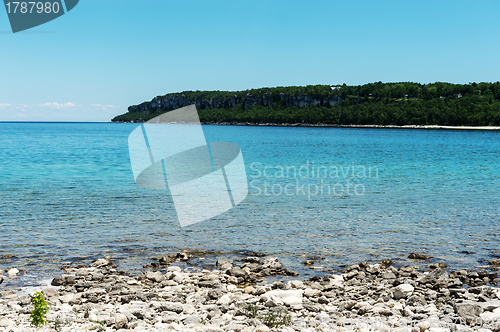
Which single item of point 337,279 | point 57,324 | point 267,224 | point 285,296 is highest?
point 57,324

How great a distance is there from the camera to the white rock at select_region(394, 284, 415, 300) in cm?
883

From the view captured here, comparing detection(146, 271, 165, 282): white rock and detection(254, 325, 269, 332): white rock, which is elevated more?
detection(254, 325, 269, 332): white rock

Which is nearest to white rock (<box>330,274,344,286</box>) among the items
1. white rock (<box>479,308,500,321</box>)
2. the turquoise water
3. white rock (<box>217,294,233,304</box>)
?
the turquoise water

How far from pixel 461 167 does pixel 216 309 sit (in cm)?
3917

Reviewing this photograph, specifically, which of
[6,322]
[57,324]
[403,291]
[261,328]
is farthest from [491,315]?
[6,322]

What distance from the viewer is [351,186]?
2725 centimetres

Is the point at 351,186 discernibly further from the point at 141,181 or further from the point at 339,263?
the point at 339,263

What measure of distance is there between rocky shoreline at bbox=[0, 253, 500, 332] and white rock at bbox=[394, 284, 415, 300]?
0.08 ft

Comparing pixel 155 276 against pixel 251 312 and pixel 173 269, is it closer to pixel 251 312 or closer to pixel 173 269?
pixel 173 269

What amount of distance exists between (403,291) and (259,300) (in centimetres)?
300

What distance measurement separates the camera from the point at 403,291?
357 inches

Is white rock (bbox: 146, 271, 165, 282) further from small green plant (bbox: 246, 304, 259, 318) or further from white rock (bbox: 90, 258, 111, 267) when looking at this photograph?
small green plant (bbox: 246, 304, 259, 318)

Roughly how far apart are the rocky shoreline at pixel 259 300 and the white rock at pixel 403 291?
0.03m

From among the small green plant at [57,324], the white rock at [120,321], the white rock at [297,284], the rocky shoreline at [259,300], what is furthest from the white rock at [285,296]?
the small green plant at [57,324]
